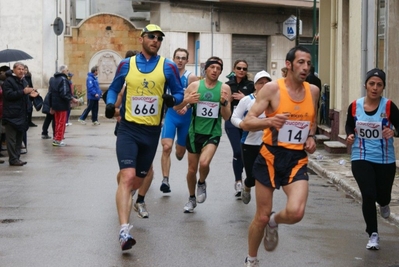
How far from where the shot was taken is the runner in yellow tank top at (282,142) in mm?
7316

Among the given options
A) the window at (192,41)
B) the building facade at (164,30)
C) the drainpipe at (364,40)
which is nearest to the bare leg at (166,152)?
the drainpipe at (364,40)

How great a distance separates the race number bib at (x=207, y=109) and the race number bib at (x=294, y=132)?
3.57 m

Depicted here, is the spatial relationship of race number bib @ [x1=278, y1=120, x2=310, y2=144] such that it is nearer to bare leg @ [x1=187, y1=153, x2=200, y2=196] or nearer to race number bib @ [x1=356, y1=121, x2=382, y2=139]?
race number bib @ [x1=356, y1=121, x2=382, y2=139]

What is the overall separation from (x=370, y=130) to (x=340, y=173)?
5.84 m

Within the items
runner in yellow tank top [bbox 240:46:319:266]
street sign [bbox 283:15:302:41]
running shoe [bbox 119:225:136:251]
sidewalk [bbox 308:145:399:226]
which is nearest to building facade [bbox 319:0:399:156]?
sidewalk [bbox 308:145:399:226]

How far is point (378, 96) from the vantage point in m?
8.96

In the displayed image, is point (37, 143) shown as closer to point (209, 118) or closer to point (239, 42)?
point (209, 118)

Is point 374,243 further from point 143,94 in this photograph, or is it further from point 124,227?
point 143,94

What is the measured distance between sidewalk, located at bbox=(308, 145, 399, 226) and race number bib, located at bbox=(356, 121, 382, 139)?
1769 millimetres

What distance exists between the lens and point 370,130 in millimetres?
8977

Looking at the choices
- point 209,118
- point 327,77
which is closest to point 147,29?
point 209,118

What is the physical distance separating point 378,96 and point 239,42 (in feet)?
101

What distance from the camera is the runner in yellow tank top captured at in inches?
288

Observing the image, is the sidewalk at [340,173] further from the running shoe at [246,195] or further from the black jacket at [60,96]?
the black jacket at [60,96]
